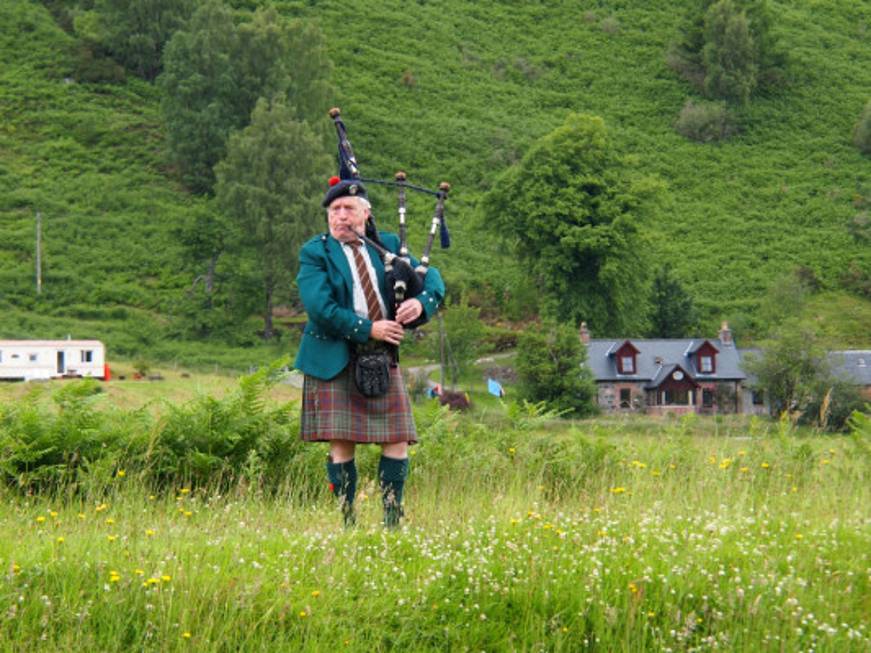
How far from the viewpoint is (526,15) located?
9825 centimetres

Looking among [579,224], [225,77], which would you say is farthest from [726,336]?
[225,77]

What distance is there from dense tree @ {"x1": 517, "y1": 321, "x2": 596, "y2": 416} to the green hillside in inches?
399

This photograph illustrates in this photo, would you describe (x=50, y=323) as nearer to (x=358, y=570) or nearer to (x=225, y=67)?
(x=225, y=67)

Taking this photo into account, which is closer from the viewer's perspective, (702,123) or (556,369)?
(556,369)

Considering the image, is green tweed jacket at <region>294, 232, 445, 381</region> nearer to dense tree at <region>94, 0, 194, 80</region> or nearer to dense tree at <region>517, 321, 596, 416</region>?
dense tree at <region>517, 321, 596, 416</region>

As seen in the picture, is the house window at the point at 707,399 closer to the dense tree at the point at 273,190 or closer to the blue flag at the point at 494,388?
the blue flag at the point at 494,388

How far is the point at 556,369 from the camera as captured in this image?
44.2 metres

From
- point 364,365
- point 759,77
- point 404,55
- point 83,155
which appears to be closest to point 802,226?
point 759,77

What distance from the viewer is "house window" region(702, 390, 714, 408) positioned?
51963 mm

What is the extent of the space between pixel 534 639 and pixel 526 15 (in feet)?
322

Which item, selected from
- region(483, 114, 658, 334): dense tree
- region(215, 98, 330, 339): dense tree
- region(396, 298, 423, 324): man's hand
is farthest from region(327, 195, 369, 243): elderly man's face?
region(215, 98, 330, 339): dense tree

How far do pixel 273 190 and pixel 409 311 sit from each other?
4934 centimetres

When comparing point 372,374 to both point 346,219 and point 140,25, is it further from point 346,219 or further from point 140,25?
point 140,25

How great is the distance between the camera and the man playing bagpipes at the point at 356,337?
6.95 meters
